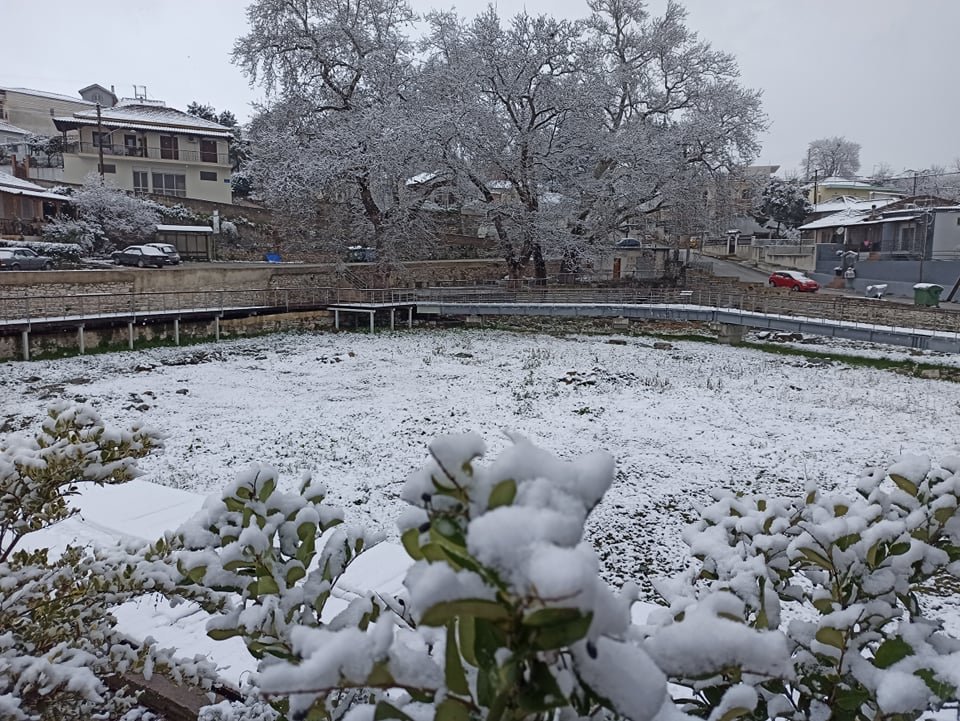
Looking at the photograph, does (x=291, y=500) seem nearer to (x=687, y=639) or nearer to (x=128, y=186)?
(x=687, y=639)

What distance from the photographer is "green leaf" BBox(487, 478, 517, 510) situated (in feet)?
3.21

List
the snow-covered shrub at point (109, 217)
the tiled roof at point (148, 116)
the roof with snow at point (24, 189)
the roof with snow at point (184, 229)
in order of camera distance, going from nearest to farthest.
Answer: the roof with snow at point (24, 189), the snow-covered shrub at point (109, 217), the roof with snow at point (184, 229), the tiled roof at point (148, 116)

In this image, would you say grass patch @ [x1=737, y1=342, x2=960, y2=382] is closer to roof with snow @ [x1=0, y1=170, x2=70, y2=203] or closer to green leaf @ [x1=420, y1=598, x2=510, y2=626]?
green leaf @ [x1=420, y1=598, x2=510, y2=626]

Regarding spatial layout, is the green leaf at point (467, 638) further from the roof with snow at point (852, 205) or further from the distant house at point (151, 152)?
the roof with snow at point (852, 205)

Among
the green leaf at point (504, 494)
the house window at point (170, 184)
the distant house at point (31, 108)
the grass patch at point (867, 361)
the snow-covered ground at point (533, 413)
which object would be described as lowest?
the snow-covered ground at point (533, 413)

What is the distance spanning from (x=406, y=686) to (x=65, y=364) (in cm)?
1969

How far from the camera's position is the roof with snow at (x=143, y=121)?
36.0 meters

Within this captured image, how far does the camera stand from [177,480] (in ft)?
32.3

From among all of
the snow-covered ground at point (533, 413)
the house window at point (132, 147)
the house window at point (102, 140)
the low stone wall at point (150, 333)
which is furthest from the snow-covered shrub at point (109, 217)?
the snow-covered ground at point (533, 413)

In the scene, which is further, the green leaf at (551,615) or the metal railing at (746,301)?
the metal railing at (746,301)

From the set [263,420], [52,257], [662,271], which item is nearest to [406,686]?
[263,420]

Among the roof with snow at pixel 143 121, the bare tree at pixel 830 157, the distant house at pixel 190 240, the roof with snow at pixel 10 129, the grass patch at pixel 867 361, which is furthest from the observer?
the bare tree at pixel 830 157

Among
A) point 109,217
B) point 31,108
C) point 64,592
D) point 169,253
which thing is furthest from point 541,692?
point 31,108

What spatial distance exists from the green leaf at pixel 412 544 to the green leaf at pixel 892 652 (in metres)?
1.17
